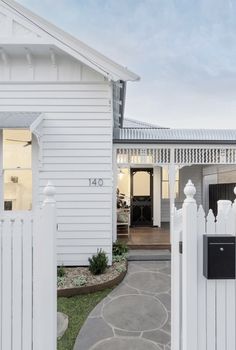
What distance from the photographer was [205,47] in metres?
23.0

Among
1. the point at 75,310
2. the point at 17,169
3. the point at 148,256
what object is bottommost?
the point at 75,310

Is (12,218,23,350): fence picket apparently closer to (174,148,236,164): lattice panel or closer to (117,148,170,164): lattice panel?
(117,148,170,164): lattice panel

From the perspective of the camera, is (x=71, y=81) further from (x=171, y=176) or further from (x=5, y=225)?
(x=5, y=225)

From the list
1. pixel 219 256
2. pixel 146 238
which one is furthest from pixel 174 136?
pixel 219 256

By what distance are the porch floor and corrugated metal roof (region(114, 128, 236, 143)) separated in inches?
117

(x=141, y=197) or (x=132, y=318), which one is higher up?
(x=141, y=197)

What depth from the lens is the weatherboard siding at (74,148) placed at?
7078 mm

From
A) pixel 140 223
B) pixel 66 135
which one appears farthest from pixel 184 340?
pixel 140 223

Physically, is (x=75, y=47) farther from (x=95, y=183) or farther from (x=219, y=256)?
(x=219, y=256)

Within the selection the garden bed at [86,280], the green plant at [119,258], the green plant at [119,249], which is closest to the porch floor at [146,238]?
the green plant at [119,249]

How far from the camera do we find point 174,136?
9.23m

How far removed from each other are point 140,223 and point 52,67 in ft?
24.1

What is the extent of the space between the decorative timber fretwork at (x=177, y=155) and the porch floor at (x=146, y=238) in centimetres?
235

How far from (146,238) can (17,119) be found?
208 inches
